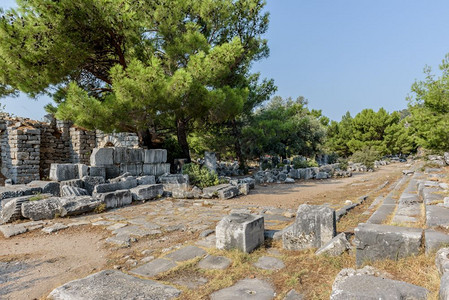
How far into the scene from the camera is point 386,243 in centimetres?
284

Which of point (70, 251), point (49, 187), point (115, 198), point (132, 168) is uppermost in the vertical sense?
point (132, 168)

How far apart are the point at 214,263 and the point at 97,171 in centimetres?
732

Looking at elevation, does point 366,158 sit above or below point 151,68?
below

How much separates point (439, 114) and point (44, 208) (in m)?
17.5

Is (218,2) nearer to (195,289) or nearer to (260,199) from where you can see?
(260,199)

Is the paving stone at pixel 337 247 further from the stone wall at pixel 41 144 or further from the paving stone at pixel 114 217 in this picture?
the stone wall at pixel 41 144

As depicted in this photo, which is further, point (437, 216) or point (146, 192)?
point (146, 192)

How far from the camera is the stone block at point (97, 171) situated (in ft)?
29.9

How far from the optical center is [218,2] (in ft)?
42.0

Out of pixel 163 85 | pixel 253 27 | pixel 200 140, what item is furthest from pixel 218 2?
pixel 200 140

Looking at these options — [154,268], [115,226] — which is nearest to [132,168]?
[115,226]

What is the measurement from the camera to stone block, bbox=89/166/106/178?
9.13m

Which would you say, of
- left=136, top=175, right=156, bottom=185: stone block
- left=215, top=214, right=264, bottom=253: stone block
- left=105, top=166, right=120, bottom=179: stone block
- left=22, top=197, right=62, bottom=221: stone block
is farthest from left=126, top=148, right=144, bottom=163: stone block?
left=215, top=214, right=264, bottom=253: stone block

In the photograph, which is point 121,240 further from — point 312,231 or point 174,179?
point 174,179
